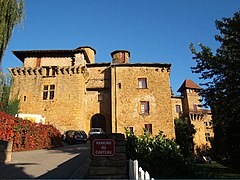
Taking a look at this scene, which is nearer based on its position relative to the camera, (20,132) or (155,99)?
(20,132)

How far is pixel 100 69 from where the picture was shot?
28594 millimetres

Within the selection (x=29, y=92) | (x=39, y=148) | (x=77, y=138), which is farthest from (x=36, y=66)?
(x=39, y=148)

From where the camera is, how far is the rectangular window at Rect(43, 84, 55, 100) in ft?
83.5

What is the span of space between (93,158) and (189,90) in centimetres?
3716

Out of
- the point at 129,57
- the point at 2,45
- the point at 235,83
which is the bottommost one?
the point at 235,83

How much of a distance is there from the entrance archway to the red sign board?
21087mm

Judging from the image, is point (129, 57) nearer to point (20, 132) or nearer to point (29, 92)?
point (29, 92)

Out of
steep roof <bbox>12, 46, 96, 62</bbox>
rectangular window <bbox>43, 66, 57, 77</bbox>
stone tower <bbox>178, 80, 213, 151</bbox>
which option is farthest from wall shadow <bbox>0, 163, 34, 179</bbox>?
stone tower <bbox>178, 80, 213, 151</bbox>

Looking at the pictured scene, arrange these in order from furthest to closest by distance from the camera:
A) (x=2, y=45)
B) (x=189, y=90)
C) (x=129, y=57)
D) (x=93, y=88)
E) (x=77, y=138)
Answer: (x=189, y=90) < (x=129, y=57) < (x=93, y=88) < (x=77, y=138) < (x=2, y=45)

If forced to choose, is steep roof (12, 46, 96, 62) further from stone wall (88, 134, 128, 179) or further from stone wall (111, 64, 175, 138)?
stone wall (88, 134, 128, 179)

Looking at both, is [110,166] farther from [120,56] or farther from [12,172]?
[120,56]

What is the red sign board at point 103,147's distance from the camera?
5789mm

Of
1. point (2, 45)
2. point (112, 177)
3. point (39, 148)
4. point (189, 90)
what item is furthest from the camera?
point (189, 90)

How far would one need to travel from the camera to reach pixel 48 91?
25.7m
